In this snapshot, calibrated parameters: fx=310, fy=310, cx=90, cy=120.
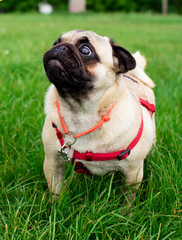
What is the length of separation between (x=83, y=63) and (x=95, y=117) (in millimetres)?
328

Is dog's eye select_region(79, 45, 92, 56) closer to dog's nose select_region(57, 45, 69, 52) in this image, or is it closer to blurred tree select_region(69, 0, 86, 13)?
dog's nose select_region(57, 45, 69, 52)

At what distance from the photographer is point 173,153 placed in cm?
221

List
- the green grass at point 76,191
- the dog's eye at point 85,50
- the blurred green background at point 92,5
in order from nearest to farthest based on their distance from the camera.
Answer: the green grass at point 76,191
the dog's eye at point 85,50
the blurred green background at point 92,5

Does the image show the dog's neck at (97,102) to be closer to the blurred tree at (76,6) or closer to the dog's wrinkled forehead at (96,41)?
the dog's wrinkled forehead at (96,41)

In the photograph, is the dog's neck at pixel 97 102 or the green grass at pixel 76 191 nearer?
the green grass at pixel 76 191

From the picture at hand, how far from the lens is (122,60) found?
178cm

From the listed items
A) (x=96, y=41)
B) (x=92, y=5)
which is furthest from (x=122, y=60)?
(x=92, y=5)

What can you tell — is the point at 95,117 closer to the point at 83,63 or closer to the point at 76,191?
the point at 83,63

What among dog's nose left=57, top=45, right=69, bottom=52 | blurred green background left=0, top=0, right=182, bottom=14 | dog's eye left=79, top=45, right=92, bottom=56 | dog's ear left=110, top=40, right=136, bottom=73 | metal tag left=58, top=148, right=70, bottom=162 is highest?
dog's nose left=57, top=45, right=69, bottom=52

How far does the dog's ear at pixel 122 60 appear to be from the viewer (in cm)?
175

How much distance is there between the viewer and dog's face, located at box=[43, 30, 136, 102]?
1585mm

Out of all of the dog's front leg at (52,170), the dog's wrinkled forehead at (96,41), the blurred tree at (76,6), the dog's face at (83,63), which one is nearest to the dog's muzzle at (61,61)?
the dog's face at (83,63)

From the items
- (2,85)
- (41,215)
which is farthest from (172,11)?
(41,215)

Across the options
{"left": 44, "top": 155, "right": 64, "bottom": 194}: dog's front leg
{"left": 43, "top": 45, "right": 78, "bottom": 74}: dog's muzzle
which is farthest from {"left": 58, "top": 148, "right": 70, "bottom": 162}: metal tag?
{"left": 43, "top": 45, "right": 78, "bottom": 74}: dog's muzzle
